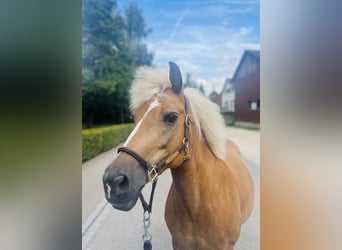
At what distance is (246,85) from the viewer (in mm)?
1160

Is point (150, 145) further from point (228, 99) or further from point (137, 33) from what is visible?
point (137, 33)

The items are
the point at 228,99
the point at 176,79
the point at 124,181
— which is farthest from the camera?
the point at 228,99

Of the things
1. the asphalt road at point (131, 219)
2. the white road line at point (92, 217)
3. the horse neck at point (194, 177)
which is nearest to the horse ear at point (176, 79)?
the horse neck at point (194, 177)

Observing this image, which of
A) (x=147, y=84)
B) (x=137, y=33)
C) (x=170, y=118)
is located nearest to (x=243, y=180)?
(x=170, y=118)

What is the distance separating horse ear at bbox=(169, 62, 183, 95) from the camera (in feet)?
3.40

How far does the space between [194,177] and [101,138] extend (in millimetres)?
470

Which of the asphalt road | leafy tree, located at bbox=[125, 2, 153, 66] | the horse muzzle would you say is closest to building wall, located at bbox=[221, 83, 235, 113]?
the asphalt road

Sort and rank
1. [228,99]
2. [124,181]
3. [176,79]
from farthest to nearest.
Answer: [228,99]
[176,79]
[124,181]

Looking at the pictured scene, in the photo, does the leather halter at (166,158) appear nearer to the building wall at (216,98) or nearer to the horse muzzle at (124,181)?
the horse muzzle at (124,181)

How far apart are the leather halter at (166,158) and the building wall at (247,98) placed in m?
0.28

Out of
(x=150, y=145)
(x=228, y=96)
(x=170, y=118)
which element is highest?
(x=228, y=96)

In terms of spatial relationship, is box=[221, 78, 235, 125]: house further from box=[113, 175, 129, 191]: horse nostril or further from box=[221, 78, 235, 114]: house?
box=[113, 175, 129, 191]: horse nostril

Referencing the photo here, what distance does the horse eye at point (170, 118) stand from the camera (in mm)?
979

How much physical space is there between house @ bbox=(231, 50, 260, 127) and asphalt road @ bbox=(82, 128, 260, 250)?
2.5 inches
